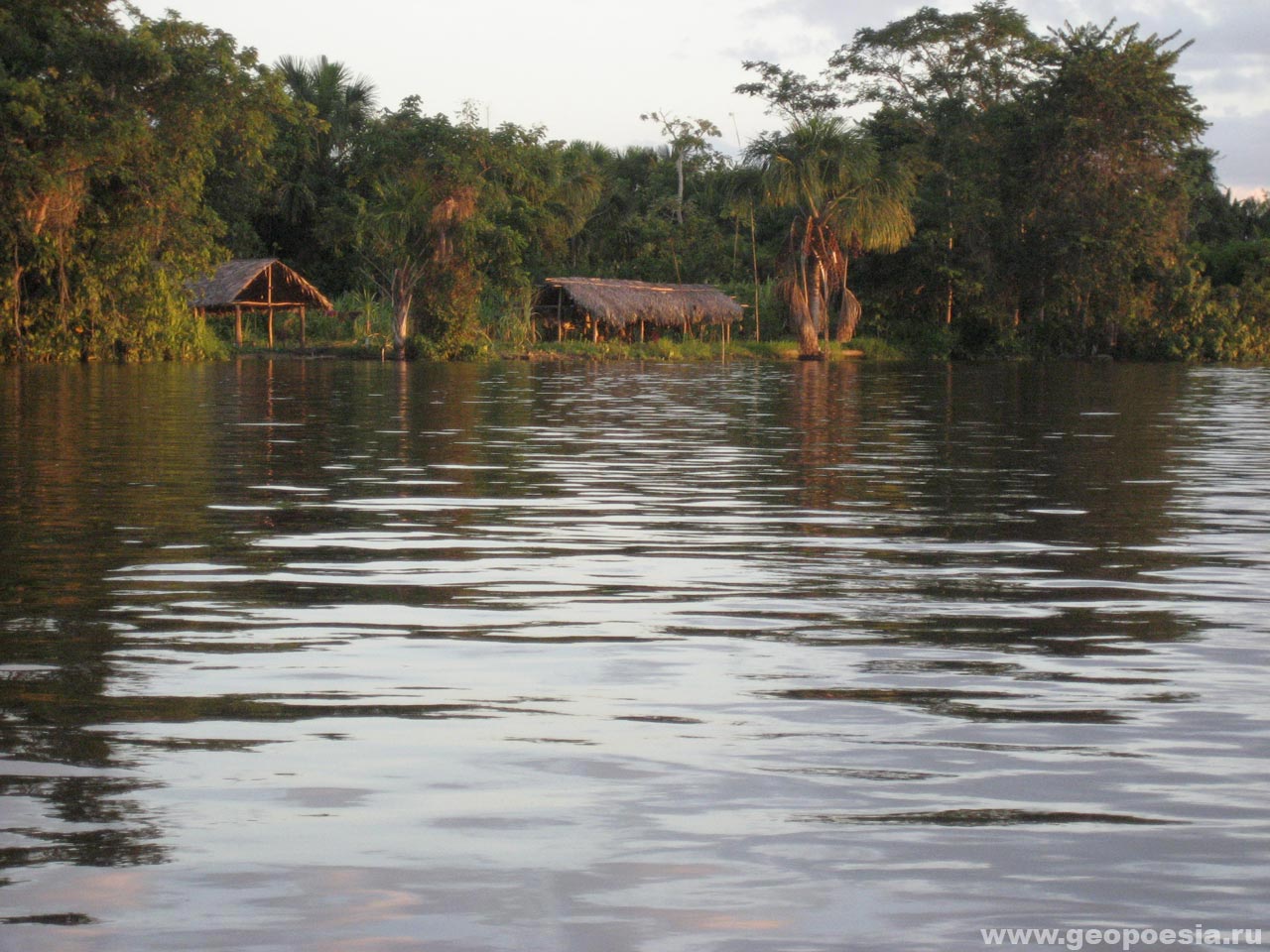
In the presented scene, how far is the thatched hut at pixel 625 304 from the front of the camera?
163 feet

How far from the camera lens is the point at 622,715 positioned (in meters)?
3.68

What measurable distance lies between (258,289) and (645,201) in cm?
2250

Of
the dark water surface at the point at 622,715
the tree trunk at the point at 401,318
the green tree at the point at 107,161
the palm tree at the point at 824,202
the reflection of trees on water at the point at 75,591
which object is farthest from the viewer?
the palm tree at the point at 824,202

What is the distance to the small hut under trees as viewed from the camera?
44.4 meters

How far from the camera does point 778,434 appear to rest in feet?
49.8

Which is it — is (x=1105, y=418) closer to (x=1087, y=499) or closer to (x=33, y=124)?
(x=1087, y=499)

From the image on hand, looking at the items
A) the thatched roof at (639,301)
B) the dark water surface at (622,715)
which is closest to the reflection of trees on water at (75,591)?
the dark water surface at (622,715)

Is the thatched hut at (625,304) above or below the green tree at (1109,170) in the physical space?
below

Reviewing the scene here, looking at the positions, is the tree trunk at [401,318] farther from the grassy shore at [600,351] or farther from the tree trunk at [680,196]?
the tree trunk at [680,196]

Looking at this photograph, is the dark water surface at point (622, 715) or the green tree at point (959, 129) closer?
the dark water surface at point (622, 715)

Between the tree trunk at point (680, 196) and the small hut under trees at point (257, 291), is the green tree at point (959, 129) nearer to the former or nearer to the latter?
the tree trunk at point (680, 196)

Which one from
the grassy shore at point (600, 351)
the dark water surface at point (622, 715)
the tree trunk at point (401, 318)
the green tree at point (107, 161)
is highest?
the green tree at point (107, 161)

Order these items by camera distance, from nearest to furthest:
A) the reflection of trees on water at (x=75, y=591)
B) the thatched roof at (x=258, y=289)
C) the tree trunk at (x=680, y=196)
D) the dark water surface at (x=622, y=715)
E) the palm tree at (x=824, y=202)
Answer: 1. the dark water surface at (x=622, y=715)
2. the reflection of trees on water at (x=75, y=591)
3. the thatched roof at (x=258, y=289)
4. the palm tree at (x=824, y=202)
5. the tree trunk at (x=680, y=196)

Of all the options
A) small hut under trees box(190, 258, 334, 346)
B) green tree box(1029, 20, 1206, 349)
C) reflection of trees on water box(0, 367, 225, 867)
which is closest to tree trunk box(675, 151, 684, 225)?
green tree box(1029, 20, 1206, 349)
